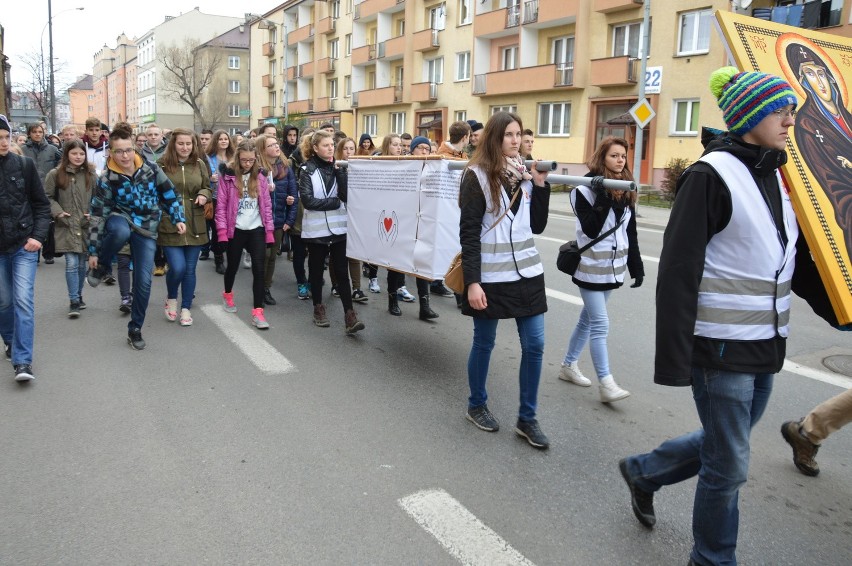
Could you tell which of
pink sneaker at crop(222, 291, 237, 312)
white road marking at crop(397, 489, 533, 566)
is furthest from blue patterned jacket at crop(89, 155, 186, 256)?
white road marking at crop(397, 489, 533, 566)

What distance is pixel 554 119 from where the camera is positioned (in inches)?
1246

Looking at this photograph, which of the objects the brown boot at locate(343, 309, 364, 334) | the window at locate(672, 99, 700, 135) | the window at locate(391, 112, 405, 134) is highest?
the window at locate(391, 112, 405, 134)

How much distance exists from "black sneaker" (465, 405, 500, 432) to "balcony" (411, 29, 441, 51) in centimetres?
3769

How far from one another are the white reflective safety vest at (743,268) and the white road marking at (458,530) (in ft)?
4.20

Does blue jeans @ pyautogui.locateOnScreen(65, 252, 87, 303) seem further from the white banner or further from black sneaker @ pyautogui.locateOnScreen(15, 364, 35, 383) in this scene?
the white banner

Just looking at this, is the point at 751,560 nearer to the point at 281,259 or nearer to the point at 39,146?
the point at 281,259

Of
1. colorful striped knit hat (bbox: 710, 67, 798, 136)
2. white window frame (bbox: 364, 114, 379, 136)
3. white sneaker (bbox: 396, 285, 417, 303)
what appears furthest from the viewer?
white window frame (bbox: 364, 114, 379, 136)

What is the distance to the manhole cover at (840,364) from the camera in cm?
576

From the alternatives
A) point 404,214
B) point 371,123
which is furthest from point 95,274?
point 371,123

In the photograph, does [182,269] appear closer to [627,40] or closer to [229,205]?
[229,205]

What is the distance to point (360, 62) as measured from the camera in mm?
47406

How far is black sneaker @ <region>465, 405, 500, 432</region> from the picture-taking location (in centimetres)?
440

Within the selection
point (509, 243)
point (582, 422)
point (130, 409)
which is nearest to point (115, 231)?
point (130, 409)

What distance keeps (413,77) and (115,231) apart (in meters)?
37.3
